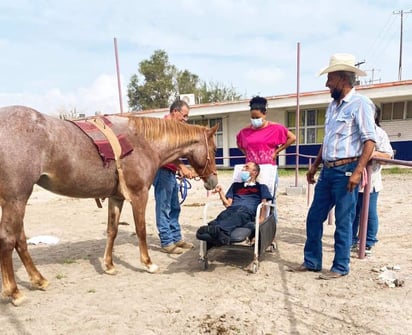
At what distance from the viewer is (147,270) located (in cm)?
375

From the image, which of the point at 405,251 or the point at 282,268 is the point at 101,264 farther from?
the point at 405,251

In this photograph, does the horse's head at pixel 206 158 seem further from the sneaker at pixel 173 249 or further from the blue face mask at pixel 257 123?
the sneaker at pixel 173 249

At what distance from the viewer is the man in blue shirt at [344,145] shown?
3023 mm

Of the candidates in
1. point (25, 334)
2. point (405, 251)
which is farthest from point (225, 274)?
point (405, 251)

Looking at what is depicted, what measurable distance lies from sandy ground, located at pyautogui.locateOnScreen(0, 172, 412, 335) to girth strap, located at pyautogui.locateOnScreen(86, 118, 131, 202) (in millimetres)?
961

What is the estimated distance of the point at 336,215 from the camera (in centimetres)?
326

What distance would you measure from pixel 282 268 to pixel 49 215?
5.37 m

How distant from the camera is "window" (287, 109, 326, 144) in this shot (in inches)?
593

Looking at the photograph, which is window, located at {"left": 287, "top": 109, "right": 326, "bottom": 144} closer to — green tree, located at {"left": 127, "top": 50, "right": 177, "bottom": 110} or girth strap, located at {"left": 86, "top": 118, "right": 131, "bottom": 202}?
girth strap, located at {"left": 86, "top": 118, "right": 131, "bottom": 202}

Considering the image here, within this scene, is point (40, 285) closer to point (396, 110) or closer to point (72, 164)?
point (72, 164)

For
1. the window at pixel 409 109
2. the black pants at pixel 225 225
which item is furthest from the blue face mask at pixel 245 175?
the window at pixel 409 109

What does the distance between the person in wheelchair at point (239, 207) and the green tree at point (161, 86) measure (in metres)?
29.8

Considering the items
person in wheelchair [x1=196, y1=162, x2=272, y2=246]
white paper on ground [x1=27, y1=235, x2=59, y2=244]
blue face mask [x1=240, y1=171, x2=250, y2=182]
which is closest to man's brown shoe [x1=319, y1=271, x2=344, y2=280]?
person in wheelchair [x1=196, y1=162, x2=272, y2=246]

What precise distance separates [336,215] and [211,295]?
56.1 inches
